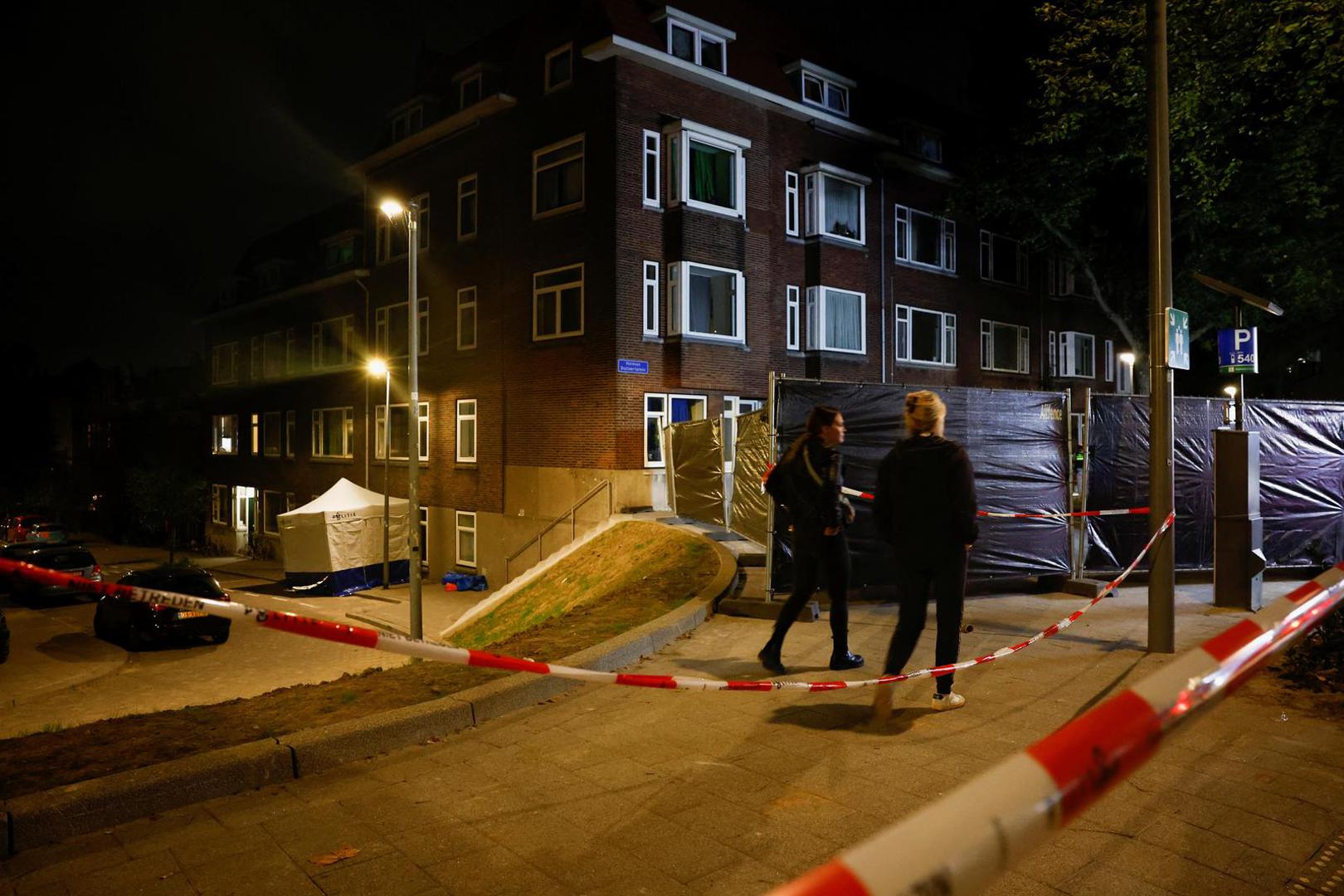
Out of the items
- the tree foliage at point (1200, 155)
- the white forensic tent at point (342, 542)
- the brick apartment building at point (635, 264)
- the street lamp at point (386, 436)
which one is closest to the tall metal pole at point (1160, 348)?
the tree foliage at point (1200, 155)

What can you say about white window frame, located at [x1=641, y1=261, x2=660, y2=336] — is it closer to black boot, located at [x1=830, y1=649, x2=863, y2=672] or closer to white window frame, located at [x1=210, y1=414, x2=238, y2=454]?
black boot, located at [x1=830, y1=649, x2=863, y2=672]

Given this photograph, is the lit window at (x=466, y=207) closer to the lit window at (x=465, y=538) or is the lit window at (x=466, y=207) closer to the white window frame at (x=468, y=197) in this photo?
the white window frame at (x=468, y=197)

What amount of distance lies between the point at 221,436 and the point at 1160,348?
152 ft

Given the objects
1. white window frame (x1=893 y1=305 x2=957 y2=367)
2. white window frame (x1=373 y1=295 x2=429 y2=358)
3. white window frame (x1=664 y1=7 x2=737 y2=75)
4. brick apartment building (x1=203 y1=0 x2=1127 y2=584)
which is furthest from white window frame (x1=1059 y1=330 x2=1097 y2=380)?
white window frame (x1=373 y1=295 x2=429 y2=358)

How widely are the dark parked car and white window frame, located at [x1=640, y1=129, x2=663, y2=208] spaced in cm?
1347

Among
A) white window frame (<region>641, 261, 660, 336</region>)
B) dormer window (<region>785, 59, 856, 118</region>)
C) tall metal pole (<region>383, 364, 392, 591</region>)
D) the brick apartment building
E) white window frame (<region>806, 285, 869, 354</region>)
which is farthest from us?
tall metal pole (<region>383, 364, 392, 591</region>)

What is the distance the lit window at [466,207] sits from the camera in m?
26.4

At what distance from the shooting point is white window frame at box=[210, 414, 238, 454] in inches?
1694

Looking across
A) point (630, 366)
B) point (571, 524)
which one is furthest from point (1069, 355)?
point (571, 524)

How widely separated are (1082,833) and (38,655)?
2155 cm

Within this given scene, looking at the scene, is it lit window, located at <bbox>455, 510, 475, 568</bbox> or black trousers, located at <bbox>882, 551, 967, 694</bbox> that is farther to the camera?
lit window, located at <bbox>455, 510, 475, 568</bbox>

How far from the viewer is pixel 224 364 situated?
149 feet

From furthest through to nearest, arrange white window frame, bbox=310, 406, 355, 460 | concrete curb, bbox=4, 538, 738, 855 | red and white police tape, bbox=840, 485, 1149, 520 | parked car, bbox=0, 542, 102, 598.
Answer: white window frame, bbox=310, 406, 355, 460, parked car, bbox=0, 542, 102, 598, red and white police tape, bbox=840, 485, 1149, 520, concrete curb, bbox=4, 538, 738, 855

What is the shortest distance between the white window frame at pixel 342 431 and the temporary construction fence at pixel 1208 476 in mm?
28917
